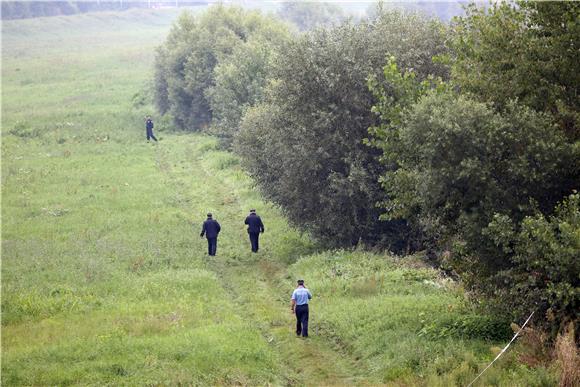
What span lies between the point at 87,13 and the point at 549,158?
188564 mm

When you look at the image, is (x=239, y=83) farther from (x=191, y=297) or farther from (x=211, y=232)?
(x=191, y=297)

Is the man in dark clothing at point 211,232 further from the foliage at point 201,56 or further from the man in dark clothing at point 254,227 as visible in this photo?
the foliage at point 201,56

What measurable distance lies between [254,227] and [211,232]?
1882mm

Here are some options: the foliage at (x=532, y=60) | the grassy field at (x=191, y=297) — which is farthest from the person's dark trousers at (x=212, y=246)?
the foliage at (x=532, y=60)

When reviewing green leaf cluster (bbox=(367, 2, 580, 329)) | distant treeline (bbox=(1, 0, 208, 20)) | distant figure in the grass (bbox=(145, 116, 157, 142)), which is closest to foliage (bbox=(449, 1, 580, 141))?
green leaf cluster (bbox=(367, 2, 580, 329))

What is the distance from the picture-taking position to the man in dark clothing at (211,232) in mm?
31609

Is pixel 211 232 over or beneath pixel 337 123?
beneath

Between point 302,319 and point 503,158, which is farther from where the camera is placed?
point 302,319

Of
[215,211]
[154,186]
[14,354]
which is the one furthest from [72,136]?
[14,354]

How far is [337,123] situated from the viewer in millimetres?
31031

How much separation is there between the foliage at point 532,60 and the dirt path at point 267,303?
26.8 feet


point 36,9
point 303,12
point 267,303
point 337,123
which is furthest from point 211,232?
point 36,9

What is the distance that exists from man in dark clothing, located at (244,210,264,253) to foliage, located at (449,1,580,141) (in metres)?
13.0

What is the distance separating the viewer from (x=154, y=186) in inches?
1809
